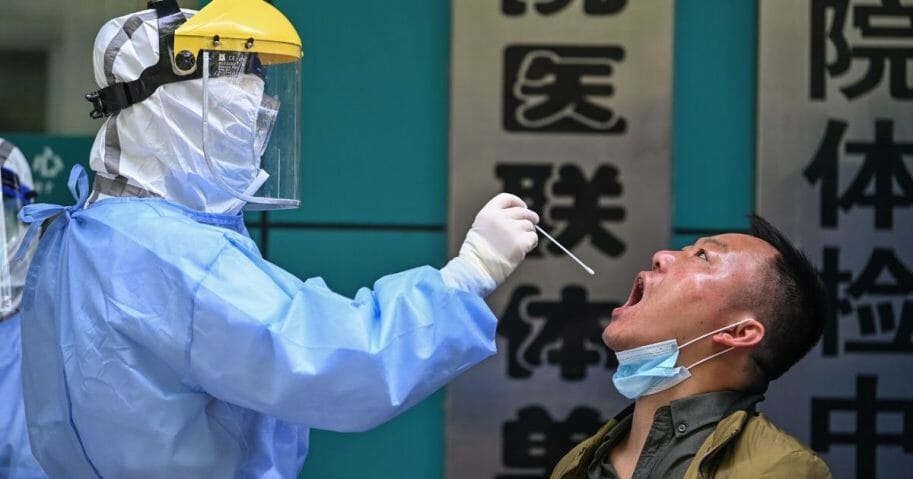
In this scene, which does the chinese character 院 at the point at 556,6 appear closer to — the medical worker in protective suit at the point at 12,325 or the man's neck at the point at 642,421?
the medical worker in protective suit at the point at 12,325

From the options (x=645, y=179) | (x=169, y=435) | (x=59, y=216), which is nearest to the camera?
(x=169, y=435)

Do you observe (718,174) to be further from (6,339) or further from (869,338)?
(6,339)

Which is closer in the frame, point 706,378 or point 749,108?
point 706,378

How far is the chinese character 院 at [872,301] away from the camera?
13.9 feet

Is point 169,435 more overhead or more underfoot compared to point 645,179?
more underfoot

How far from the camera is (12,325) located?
3.82 meters

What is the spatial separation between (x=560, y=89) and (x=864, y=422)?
4.65 feet

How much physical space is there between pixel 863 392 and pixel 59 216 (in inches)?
104

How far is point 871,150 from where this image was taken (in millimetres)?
4227

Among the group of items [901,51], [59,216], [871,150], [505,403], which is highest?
[901,51]

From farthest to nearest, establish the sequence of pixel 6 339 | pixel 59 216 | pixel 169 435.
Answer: pixel 6 339, pixel 59 216, pixel 169 435

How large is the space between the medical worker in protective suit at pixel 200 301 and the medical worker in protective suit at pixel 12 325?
57 cm

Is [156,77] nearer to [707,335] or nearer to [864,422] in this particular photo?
[707,335]

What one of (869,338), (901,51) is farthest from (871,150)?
(869,338)
